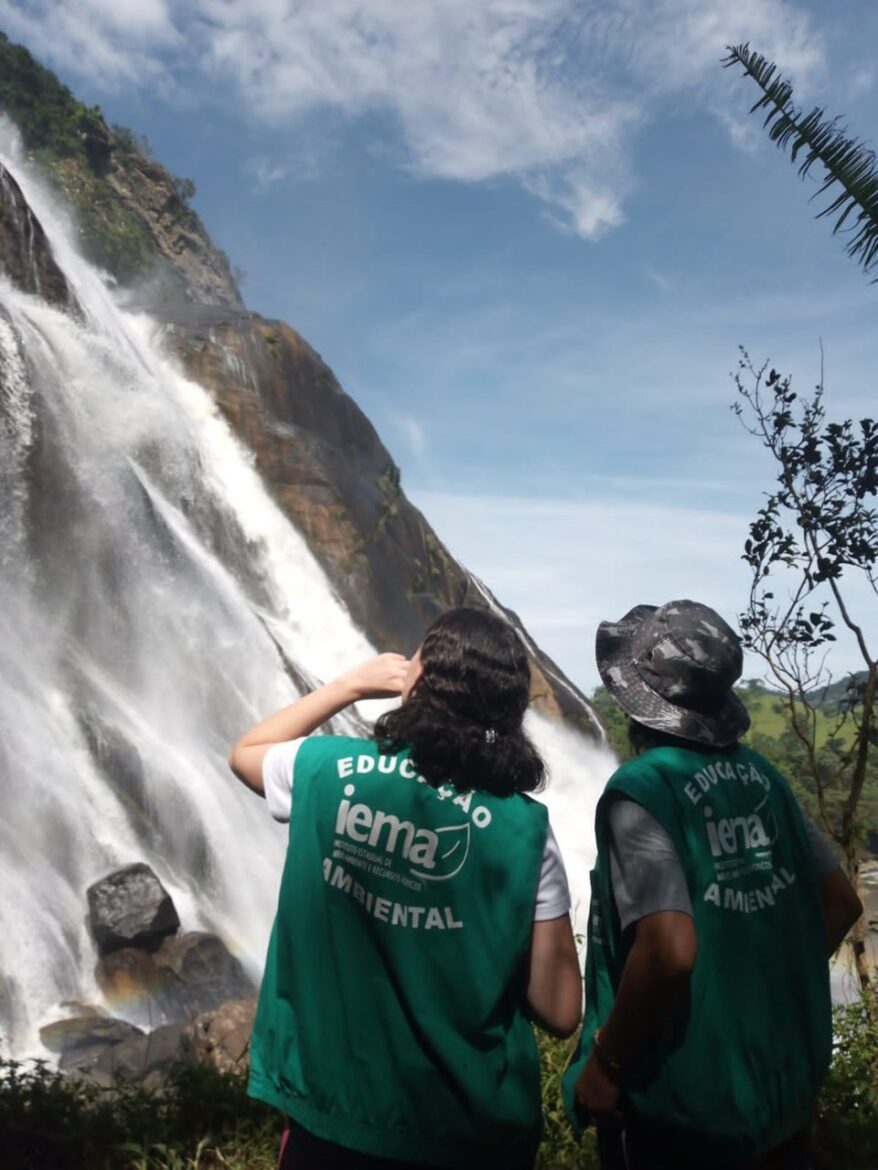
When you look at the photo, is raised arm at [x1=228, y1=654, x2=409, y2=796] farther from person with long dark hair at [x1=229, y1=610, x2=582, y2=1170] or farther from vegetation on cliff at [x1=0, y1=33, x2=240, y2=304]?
vegetation on cliff at [x1=0, y1=33, x2=240, y2=304]

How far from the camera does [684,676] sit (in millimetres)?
2225

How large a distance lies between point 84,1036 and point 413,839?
21.2 feet

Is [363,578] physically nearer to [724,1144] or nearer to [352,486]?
[352,486]

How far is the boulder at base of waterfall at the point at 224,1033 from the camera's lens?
201 inches

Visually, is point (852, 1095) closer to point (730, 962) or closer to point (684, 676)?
point (730, 962)

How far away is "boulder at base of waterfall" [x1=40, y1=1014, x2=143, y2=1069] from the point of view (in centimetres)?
706

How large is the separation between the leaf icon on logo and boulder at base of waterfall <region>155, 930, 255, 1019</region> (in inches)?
276

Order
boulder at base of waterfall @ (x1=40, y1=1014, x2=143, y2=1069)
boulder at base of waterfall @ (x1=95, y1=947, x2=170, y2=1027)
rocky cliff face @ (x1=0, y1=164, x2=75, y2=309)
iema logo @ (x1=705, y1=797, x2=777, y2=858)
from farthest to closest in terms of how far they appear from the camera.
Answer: rocky cliff face @ (x1=0, y1=164, x2=75, y2=309)
boulder at base of waterfall @ (x1=95, y1=947, x2=170, y2=1027)
boulder at base of waterfall @ (x1=40, y1=1014, x2=143, y2=1069)
iema logo @ (x1=705, y1=797, x2=777, y2=858)

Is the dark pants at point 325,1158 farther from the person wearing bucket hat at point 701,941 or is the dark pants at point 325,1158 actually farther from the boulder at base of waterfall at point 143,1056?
the boulder at base of waterfall at point 143,1056

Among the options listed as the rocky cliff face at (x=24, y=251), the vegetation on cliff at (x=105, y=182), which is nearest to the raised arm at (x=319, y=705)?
the rocky cliff face at (x=24, y=251)

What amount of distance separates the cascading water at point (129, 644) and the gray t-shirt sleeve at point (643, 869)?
21.5 ft

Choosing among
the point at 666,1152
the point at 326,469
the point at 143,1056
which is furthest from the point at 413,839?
the point at 326,469

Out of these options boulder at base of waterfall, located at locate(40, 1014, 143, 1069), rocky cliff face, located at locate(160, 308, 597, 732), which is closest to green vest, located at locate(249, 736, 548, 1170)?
boulder at base of waterfall, located at locate(40, 1014, 143, 1069)

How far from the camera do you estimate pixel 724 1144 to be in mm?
1966
